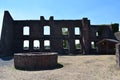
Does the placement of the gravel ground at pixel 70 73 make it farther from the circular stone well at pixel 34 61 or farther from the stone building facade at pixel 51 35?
the stone building facade at pixel 51 35

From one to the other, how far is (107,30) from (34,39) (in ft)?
44.0

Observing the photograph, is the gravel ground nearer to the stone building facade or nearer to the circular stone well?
the circular stone well

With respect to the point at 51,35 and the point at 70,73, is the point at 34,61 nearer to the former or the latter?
the point at 70,73

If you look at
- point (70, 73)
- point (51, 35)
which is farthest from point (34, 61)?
point (51, 35)

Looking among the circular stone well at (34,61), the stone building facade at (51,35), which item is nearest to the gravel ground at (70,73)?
the circular stone well at (34,61)

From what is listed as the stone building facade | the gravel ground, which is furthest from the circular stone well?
the stone building facade

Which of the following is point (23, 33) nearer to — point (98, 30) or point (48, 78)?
point (98, 30)

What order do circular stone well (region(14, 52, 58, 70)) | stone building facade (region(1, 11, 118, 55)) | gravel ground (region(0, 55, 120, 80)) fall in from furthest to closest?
stone building facade (region(1, 11, 118, 55)), circular stone well (region(14, 52, 58, 70)), gravel ground (region(0, 55, 120, 80))

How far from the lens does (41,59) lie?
1568 centimetres

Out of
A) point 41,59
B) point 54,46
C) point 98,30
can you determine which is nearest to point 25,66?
point 41,59

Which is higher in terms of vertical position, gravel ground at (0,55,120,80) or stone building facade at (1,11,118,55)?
stone building facade at (1,11,118,55)

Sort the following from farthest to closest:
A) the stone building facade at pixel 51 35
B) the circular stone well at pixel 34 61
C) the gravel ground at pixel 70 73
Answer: the stone building facade at pixel 51 35, the circular stone well at pixel 34 61, the gravel ground at pixel 70 73

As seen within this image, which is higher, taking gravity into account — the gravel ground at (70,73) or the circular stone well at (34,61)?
the circular stone well at (34,61)

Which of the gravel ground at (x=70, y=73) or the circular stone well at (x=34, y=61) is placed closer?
the gravel ground at (x=70, y=73)
